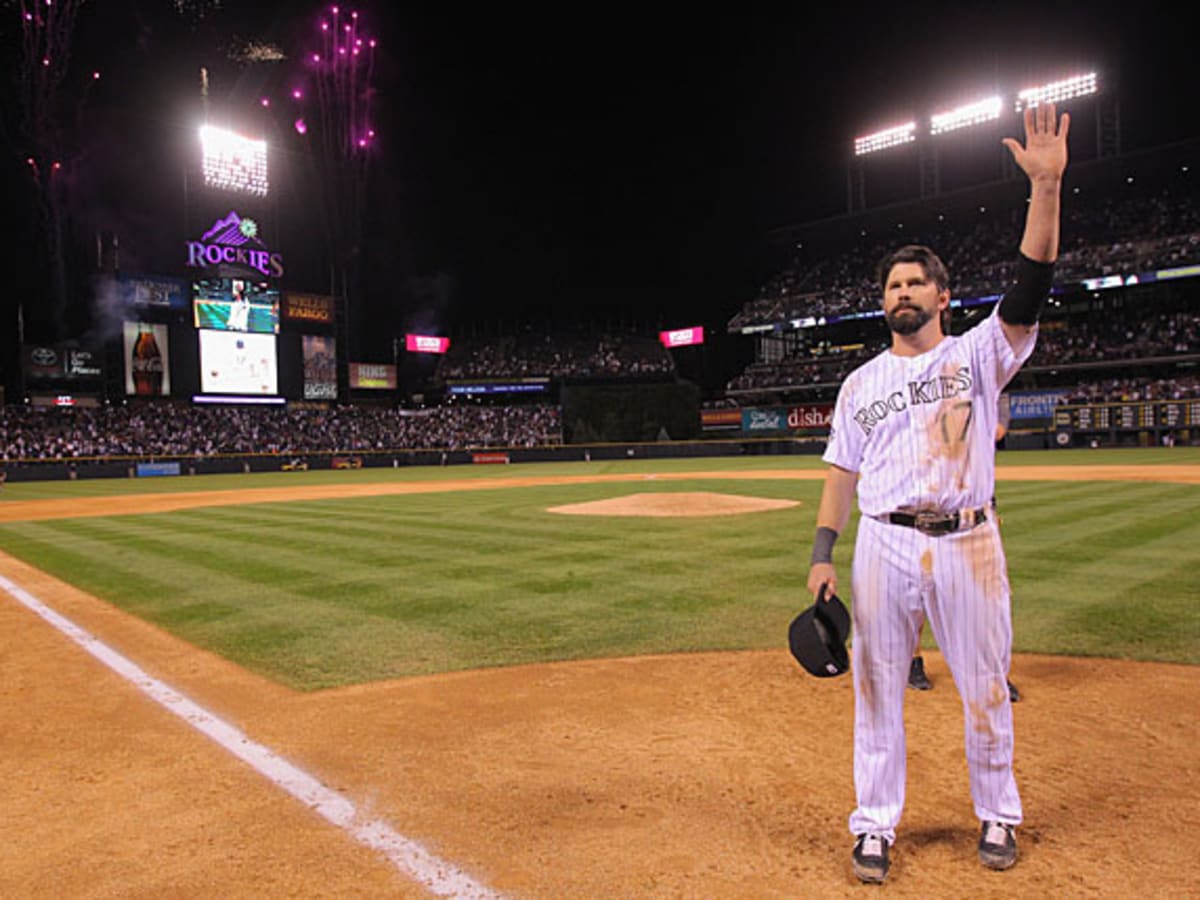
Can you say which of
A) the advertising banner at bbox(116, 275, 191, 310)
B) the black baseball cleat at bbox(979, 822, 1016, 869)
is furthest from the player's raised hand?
the advertising banner at bbox(116, 275, 191, 310)

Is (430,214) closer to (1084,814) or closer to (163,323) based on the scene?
(163,323)

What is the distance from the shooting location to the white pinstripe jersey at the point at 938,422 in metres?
2.70

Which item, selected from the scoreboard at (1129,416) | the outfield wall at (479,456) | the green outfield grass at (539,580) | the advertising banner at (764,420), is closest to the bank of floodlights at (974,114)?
the scoreboard at (1129,416)

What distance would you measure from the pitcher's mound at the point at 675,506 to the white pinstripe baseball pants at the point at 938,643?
1138 cm

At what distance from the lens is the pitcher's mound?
1466 cm

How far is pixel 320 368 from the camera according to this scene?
172 ft

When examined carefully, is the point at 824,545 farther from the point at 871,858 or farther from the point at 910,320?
the point at 871,858

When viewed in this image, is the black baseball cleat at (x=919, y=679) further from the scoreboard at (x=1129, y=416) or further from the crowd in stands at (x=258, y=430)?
the crowd in stands at (x=258, y=430)

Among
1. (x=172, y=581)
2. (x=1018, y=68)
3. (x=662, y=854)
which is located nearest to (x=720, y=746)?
(x=662, y=854)

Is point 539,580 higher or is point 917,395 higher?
point 917,395

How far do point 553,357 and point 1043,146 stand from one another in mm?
61885

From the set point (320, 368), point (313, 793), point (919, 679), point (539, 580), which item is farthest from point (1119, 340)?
point (313, 793)

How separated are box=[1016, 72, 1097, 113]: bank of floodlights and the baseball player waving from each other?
49.2 metres

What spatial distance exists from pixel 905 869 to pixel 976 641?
81 centimetres
